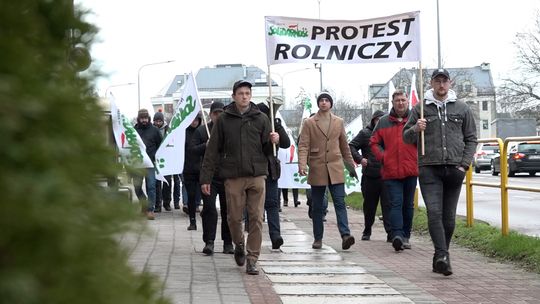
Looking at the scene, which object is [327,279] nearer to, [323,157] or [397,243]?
[397,243]

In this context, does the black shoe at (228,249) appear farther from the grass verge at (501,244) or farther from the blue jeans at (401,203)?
the grass verge at (501,244)

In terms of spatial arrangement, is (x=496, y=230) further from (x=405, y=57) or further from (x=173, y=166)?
(x=173, y=166)

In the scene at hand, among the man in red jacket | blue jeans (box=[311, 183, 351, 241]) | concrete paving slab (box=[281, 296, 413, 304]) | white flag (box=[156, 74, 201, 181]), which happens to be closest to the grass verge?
the man in red jacket

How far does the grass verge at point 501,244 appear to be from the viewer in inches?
318

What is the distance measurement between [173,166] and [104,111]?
11.0 meters

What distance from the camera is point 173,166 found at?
1239 centimetres

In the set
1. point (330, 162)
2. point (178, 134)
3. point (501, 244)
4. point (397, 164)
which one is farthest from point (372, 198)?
point (178, 134)

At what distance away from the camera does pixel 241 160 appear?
7.76 metres

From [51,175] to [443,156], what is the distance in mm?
6732


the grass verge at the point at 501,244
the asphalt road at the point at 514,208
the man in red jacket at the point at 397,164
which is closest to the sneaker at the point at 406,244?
the man in red jacket at the point at 397,164

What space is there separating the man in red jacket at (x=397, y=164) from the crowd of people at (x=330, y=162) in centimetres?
1

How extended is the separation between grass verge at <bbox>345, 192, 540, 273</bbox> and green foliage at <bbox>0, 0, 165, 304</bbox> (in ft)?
22.8

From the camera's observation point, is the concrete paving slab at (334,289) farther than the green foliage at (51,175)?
Yes

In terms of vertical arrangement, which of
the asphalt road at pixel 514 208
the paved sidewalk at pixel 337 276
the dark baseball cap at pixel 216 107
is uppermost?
the dark baseball cap at pixel 216 107
